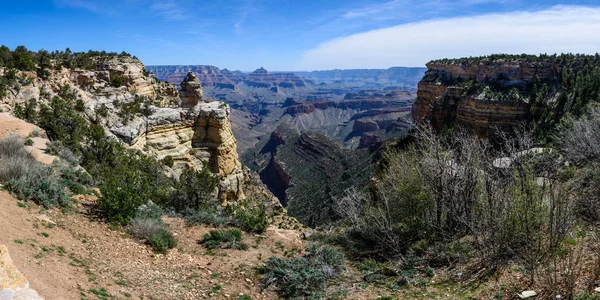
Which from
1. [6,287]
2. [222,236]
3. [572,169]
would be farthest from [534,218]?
[6,287]

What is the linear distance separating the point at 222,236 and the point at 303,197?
42556 millimetres

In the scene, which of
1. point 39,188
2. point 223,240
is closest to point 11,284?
point 39,188

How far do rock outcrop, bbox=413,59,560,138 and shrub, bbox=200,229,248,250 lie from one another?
32471 mm

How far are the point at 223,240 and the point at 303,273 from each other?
3.56 m

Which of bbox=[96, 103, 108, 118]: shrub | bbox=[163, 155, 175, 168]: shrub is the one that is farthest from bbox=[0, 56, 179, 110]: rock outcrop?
bbox=[163, 155, 175, 168]: shrub

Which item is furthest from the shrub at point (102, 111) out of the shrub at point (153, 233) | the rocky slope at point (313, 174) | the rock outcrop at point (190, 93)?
the rocky slope at point (313, 174)

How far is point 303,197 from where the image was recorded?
53.8 m

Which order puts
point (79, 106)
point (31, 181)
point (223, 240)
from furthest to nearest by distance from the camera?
1. point (79, 106)
2. point (223, 240)
3. point (31, 181)

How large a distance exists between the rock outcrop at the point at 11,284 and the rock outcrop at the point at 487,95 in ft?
128

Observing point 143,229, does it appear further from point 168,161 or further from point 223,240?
point 168,161

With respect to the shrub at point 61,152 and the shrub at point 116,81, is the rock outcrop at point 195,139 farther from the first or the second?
the shrub at point 61,152

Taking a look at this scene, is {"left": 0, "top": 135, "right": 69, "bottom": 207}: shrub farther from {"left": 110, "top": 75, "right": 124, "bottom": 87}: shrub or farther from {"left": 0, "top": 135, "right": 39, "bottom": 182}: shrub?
{"left": 110, "top": 75, "right": 124, "bottom": 87}: shrub

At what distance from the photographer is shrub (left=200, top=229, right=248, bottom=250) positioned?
1134 cm

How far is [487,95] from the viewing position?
1731 inches
